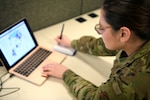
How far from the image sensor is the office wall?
3.63 feet

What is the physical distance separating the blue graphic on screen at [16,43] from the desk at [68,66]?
0.09 m

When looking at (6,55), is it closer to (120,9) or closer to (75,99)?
(75,99)

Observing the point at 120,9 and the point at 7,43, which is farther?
the point at 7,43

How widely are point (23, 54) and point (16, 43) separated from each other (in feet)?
0.22

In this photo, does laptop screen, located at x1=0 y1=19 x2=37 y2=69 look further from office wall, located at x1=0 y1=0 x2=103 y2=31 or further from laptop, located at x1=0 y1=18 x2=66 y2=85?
office wall, located at x1=0 y1=0 x2=103 y2=31

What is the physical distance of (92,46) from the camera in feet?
3.74

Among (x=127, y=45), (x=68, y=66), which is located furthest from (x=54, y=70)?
(x=127, y=45)

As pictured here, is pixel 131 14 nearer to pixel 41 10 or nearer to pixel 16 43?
pixel 16 43

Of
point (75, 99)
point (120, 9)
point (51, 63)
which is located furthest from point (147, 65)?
point (51, 63)

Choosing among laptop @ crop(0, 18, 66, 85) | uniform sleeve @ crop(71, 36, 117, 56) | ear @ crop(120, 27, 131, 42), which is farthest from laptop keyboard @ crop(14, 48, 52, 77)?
ear @ crop(120, 27, 131, 42)

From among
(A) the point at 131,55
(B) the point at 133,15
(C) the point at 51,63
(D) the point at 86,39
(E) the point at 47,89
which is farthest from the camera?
(D) the point at 86,39

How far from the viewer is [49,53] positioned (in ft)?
3.68

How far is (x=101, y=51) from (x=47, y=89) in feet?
1.16

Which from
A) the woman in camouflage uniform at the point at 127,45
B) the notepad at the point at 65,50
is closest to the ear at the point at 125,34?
the woman in camouflage uniform at the point at 127,45
